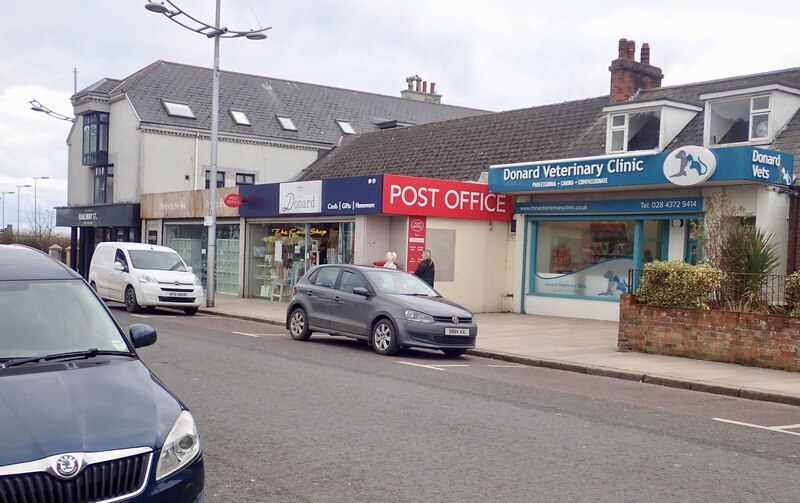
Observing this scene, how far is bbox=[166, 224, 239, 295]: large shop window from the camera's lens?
1183 inches

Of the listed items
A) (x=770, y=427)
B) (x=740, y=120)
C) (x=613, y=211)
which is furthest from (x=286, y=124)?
(x=770, y=427)

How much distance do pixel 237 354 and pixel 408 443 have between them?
6577mm

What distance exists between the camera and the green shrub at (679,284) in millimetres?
15008

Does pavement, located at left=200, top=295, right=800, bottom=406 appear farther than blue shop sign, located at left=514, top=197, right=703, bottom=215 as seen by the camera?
No

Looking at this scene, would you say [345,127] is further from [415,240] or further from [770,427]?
[770,427]

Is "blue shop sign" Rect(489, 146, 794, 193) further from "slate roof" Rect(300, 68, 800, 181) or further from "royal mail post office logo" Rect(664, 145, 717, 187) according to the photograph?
"slate roof" Rect(300, 68, 800, 181)

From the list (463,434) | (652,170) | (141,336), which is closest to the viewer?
(141,336)

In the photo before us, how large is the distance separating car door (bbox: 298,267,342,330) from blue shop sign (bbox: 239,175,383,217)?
20.9ft

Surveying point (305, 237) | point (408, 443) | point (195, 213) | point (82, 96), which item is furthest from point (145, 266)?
point (82, 96)

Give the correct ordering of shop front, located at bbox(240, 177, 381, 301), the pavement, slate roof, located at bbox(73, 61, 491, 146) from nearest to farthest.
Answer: the pavement < shop front, located at bbox(240, 177, 381, 301) < slate roof, located at bbox(73, 61, 491, 146)

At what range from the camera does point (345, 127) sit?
42.6m

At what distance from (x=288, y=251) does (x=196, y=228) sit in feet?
21.6

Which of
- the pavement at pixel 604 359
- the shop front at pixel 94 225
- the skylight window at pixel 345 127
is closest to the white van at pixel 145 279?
the pavement at pixel 604 359

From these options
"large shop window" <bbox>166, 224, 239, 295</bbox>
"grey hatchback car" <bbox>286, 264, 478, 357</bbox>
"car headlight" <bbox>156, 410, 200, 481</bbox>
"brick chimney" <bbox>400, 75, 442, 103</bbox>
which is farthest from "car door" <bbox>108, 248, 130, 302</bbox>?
"brick chimney" <bbox>400, 75, 442, 103</bbox>
